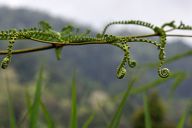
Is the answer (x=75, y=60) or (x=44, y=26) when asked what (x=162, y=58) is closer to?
(x=44, y=26)

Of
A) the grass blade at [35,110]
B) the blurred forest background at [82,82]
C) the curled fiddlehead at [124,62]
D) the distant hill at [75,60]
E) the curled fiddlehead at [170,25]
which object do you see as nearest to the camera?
the curled fiddlehead at [124,62]

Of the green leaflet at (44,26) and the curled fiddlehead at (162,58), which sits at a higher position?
the green leaflet at (44,26)

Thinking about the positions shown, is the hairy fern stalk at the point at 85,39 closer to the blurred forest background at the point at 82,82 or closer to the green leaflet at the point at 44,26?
the green leaflet at the point at 44,26

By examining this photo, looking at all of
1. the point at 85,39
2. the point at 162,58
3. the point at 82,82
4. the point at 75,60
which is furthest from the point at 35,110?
the point at 75,60

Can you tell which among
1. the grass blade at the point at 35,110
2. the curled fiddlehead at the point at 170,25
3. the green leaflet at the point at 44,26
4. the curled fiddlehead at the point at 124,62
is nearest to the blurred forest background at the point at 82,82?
the grass blade at the point at 35,110

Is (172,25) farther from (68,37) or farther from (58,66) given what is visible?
(58,66)

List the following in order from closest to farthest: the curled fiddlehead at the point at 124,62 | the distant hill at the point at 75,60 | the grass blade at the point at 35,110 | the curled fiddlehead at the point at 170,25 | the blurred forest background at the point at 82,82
→ the curled fiddlehead at the point at 124,62
the curled fiddlehead at the point at 170,25
the grass blade at the point at 35,110
the blurred forest background at the point at 82,82
the distant hill at the point at 75,60

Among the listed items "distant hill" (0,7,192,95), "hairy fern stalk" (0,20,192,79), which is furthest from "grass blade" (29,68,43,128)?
"distant hill" (0,7,192,95)

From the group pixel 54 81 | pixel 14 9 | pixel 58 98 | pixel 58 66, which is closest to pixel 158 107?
pixel 58 98

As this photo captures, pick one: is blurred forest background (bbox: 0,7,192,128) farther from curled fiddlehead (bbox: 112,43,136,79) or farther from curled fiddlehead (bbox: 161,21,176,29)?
curled fiddlehead (bbox: 112,43,136,79)
